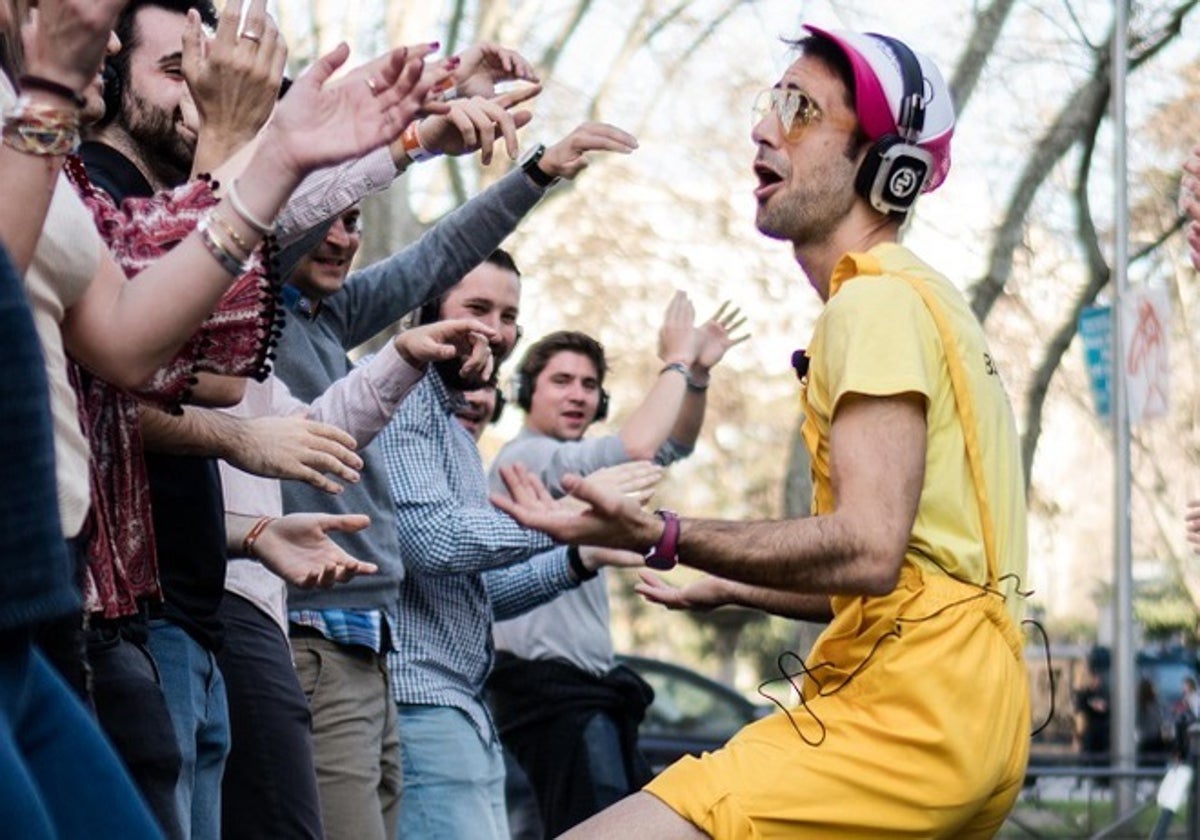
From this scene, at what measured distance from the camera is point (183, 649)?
462 cm

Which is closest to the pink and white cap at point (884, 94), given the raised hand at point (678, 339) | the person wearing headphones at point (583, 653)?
the person wearing headphones at point (583, 653)

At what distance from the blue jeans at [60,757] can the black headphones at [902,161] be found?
8.21 ft

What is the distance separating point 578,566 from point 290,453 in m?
2.70

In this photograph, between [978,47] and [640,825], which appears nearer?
[640,825]

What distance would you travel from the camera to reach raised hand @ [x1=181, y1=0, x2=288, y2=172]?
4.10 m

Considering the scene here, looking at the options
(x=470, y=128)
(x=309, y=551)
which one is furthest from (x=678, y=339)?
(x=309, y=551)

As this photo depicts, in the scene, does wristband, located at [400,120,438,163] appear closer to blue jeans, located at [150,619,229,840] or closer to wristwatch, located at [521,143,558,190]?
blue jeans, located at [150,619,229,840]

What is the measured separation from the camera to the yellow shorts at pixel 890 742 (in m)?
4.52

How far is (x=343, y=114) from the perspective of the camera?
12.2 ft

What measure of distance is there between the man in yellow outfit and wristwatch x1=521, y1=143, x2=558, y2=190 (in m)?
1.67

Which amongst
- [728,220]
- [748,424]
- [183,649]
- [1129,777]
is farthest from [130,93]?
[748,424]

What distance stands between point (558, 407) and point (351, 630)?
3.01 m

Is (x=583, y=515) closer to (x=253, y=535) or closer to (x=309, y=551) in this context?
(x=309, y=551)

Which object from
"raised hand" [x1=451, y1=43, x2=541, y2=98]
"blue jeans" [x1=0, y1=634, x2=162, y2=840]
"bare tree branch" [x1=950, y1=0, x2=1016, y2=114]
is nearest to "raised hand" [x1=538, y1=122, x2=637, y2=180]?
"raised hand" [x1=451, y1=43, x2=541, y2=98]
